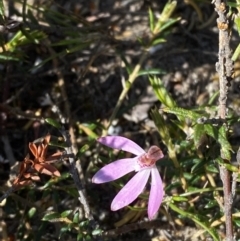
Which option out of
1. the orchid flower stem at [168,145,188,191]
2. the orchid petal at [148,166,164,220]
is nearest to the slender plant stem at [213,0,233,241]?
the orchid petal at [148,166,164,220]

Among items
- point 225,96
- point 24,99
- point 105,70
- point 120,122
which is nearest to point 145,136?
point 120,122

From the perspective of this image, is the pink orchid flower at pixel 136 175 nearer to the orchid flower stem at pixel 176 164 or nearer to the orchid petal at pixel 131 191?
the orchid petal at pixel 131 191

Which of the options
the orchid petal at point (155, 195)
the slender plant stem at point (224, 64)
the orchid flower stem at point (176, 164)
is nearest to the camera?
the slender plant stem at point (224, 64)

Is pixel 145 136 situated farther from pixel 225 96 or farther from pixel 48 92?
pixel 225 96

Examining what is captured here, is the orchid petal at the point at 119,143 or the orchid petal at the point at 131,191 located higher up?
the orchid petal at the point at 119,143

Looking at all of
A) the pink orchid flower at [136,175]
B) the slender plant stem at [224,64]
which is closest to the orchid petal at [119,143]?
the pink orchid flower at [136,175]

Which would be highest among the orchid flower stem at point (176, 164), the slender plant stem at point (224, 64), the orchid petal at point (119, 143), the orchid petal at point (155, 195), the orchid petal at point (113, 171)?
the slender plant stem at point (224, 64)

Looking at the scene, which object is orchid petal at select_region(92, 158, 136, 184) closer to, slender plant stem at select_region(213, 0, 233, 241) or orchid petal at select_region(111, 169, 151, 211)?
orchid petal at select_region(111, 169, 151, 211)
